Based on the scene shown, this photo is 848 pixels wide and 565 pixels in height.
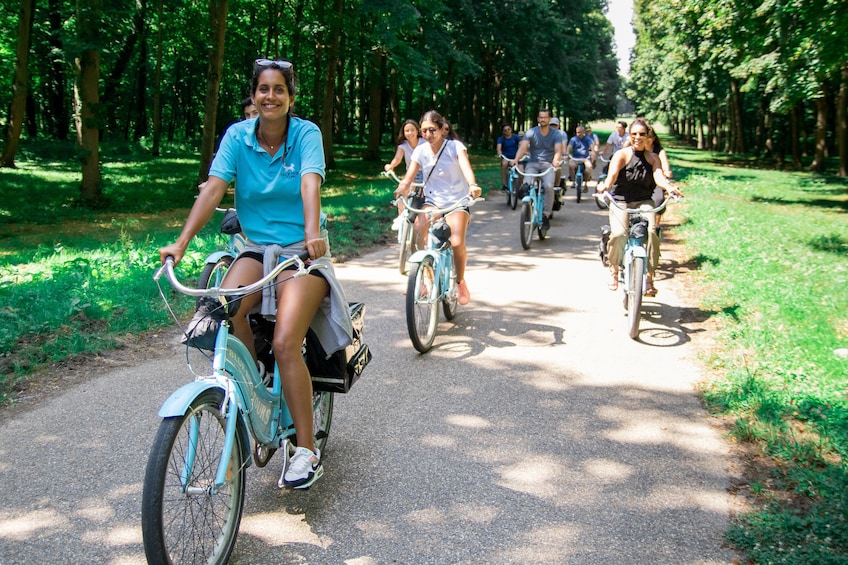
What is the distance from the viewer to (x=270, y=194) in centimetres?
369

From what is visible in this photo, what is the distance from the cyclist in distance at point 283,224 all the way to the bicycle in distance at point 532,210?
8355mm

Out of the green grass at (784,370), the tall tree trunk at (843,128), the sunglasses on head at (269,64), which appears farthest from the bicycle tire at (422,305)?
the tall tree trunk at (843,128)

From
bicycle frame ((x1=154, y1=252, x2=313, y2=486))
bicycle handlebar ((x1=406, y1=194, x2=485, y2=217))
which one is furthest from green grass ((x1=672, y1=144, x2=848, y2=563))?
bicycle handlebar ((x1=406, y1=194, x2=485, y2=217))

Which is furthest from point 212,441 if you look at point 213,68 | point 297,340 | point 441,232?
point 213,68

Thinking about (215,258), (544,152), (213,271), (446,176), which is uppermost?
(544,152)

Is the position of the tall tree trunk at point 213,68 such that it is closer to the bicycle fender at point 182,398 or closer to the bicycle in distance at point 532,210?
the bicycle in distance at point 532,210

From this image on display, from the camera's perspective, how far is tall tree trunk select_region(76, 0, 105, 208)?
1519 centimetres

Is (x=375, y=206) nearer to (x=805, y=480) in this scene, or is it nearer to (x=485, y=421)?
(x=485, y=421)

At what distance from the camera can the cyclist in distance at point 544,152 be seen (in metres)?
12.8

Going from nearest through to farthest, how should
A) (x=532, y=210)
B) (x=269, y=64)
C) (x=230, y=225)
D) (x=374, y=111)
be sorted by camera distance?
1. (x=269, y=64)
2. (x=230, y=225)
3. (x=532, y=210)
4. (x=374, y=111)

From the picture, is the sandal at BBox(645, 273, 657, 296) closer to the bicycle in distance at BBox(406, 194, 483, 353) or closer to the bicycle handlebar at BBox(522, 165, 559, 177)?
the bicycle in distance at BBox(406, 194, 483, 353)

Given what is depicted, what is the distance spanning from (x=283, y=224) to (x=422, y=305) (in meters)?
3.00

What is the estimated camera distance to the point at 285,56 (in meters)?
34.6

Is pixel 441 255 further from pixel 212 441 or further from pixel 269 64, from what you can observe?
pixel 212 441
